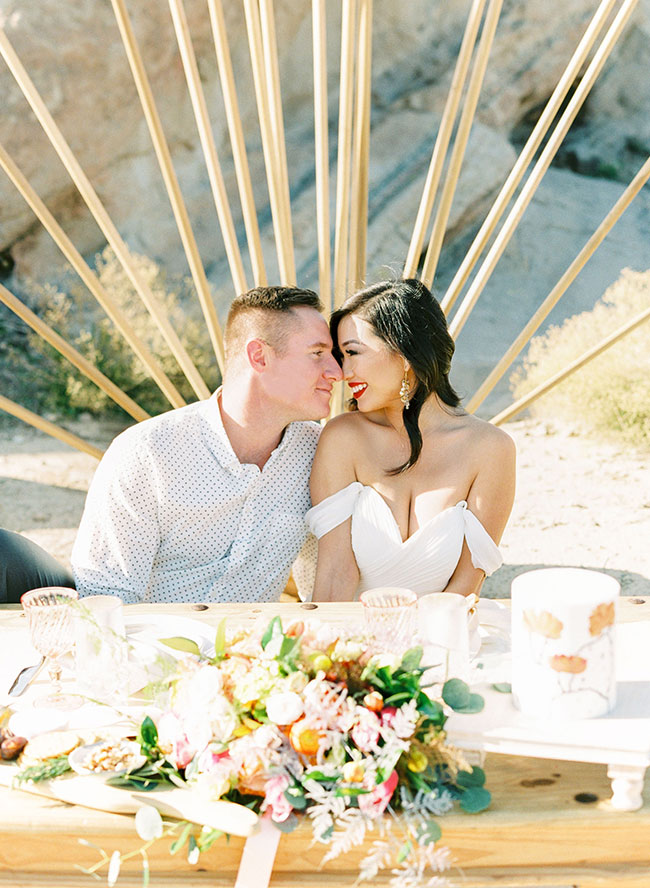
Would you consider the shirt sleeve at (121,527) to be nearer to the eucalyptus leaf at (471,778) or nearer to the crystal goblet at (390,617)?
the crystal goblet at (390,617)

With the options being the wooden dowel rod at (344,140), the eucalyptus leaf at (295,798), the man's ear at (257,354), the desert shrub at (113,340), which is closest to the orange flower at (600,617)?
the eucalyptus leaf at (295,798)

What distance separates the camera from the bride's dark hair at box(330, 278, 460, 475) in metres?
2.10

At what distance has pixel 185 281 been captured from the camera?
6.77m

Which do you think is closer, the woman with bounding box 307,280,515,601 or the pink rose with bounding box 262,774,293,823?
the pink rose with bounding box 262,774,293,823

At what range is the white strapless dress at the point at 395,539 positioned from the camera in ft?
6.99

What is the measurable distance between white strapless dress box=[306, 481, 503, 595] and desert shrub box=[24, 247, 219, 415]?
4.03 metres

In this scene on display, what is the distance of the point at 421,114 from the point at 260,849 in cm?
708

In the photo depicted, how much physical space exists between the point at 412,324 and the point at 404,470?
1.13 ft

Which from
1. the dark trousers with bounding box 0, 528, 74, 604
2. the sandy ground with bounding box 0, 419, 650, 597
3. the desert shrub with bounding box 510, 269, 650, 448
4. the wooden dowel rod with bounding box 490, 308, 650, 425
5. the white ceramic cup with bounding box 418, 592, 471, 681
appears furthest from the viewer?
the desert shrub with bounding box 510, 269, 650, 448

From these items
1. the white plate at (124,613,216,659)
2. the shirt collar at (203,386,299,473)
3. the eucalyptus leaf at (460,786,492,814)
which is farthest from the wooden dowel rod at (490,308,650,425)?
the eucalyptus leaf at (460,786,492,814)

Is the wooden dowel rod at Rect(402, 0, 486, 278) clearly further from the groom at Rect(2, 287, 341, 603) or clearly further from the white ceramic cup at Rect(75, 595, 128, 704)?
the white ceramic cup at Rect(75, 595, 128, 704)

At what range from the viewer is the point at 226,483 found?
2.16m

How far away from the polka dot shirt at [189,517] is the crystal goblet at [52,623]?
0.77 m

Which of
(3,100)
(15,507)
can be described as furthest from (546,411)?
(3,100)
